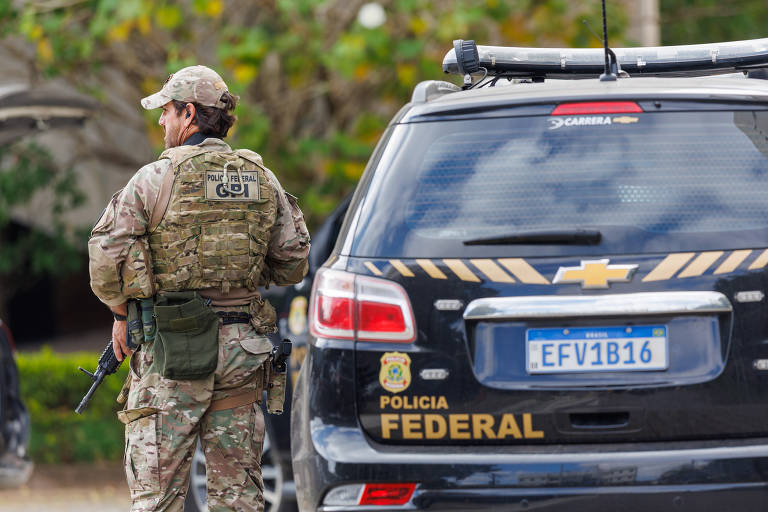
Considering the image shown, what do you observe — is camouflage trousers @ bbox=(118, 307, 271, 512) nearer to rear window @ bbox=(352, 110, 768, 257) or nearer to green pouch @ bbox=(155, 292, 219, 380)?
green pouch @ bbox=(155, 292, 219, 380)

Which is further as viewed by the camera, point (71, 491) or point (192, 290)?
point (71, 491)

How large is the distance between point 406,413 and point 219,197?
43.1 inches

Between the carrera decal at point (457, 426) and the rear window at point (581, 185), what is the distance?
453 millimetres

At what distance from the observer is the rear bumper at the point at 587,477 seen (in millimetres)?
3295

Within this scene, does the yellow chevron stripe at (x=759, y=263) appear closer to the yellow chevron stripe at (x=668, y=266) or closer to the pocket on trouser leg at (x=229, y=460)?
the yellow chevron stripe at (x=668, y=266)

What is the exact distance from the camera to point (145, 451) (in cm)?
407

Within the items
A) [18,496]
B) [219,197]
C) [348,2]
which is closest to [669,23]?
[348,2]

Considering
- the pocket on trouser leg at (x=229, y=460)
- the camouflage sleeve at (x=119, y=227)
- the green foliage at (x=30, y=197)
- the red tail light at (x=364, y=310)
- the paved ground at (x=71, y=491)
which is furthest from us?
Result: the green foliage at (x=30, y=197)

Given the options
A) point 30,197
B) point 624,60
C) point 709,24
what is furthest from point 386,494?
point 709,24

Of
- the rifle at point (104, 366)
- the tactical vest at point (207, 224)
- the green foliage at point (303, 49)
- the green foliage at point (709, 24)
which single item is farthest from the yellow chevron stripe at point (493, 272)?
the green foliage at point (709, 24)

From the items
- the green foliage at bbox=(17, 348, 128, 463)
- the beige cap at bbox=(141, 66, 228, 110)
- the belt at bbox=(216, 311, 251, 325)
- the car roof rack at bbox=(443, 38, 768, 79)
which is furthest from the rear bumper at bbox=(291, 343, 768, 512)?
the green foliage at bbox=(17, 348, 128, 463)

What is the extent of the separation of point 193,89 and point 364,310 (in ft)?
3.76

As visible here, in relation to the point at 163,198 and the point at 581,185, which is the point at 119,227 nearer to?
the point at 163,198

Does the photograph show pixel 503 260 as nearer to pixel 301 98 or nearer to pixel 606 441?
pixel 606 441
